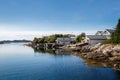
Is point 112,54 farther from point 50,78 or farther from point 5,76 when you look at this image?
point 5,76

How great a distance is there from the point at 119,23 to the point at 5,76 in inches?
2064

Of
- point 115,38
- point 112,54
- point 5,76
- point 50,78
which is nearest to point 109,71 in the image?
point 50,78

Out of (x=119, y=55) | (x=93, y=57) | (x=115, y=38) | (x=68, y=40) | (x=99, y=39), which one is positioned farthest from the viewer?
(x=68, y=40)

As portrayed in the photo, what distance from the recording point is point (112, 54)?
6638 cm

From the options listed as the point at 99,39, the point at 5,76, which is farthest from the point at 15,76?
the point at 99,39

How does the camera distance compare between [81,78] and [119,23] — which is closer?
[81,78]

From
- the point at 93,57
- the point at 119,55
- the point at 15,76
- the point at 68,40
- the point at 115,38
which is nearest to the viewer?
the point at 15,76

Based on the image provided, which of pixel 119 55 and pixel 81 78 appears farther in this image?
pixel 119 55

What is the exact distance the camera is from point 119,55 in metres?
63.1

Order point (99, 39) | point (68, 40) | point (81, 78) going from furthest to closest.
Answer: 1. point (68, 40)
2. point (99, 39)
3. point (81, 78)

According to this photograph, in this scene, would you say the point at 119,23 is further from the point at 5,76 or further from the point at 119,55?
the point at 5,76

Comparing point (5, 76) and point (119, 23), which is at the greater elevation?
point (119, 23)

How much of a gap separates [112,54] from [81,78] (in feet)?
92.3

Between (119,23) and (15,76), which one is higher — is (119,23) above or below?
above
